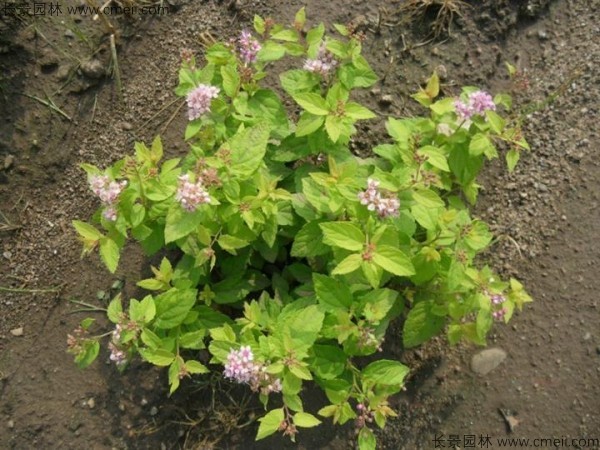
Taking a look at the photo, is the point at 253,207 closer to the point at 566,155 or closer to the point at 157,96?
the point at 157,96

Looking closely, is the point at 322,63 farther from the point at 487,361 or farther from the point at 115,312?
the point at 487,361

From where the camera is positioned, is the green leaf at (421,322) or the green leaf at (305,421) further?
the green leaf at (421,322)

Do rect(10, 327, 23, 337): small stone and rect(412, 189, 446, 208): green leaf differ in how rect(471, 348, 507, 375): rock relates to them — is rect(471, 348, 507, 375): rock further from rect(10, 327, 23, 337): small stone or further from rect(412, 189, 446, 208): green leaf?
rect(10, 327, 23, 337): small stone

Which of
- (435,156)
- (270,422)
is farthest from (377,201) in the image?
(270,422)

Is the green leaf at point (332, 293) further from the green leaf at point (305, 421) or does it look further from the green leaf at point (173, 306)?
the green leaf at point (173, 306)

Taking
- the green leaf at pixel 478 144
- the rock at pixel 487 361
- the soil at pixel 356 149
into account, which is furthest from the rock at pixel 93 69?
the rock at pixel 487 361
